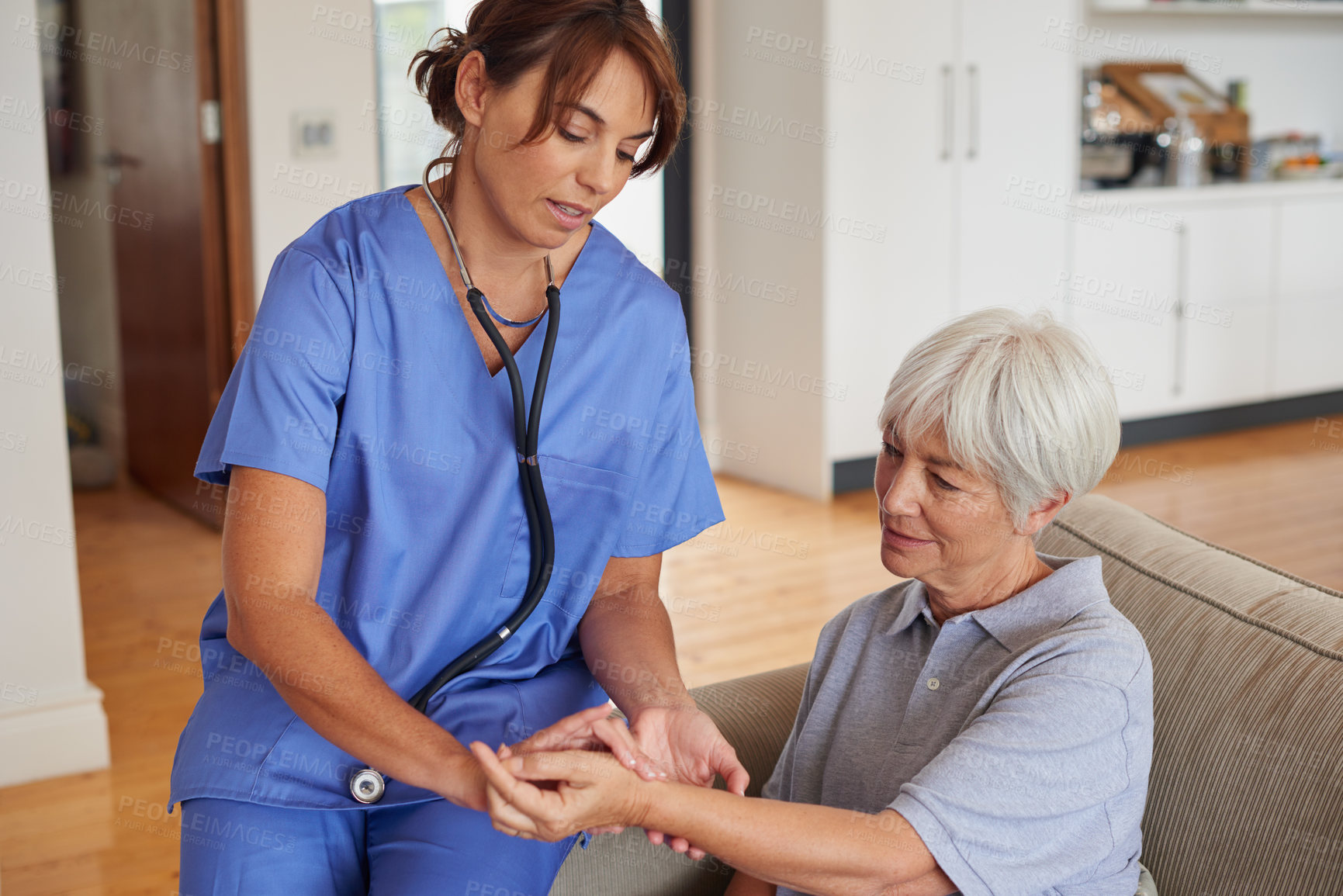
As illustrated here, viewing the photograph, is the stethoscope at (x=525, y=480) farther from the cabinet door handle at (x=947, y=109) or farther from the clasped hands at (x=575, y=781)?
the cabinet door handle at (x=947, y=109)

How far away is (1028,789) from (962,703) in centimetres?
15

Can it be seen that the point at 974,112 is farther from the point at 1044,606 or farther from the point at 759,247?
the point at 1044,606

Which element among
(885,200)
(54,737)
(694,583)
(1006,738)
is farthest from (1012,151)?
(1006,738)

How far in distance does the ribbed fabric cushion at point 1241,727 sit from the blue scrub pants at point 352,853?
1.91ft

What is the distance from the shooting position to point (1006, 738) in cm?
101

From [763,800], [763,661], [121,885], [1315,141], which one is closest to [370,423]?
[763,800]

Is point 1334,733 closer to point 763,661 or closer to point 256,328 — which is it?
point 256,328

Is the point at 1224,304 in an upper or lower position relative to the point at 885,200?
lower

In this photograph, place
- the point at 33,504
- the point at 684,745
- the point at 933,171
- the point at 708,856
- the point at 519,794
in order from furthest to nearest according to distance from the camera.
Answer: the point at 933,171
the point at 33,504
the point at 708,856
the point at 684,745
the point at 519,794

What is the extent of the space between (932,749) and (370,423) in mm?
592

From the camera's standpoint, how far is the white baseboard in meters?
2.33

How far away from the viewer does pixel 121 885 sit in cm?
204

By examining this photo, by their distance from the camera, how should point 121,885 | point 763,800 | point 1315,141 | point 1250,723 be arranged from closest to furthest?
point 763,800
point 1250,723
point 121,885
point 1315,141

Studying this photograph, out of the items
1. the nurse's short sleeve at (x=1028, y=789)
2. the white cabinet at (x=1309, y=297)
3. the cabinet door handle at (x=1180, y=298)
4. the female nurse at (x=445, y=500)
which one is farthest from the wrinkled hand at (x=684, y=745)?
the white cabinet at (x=1309, y=297)
